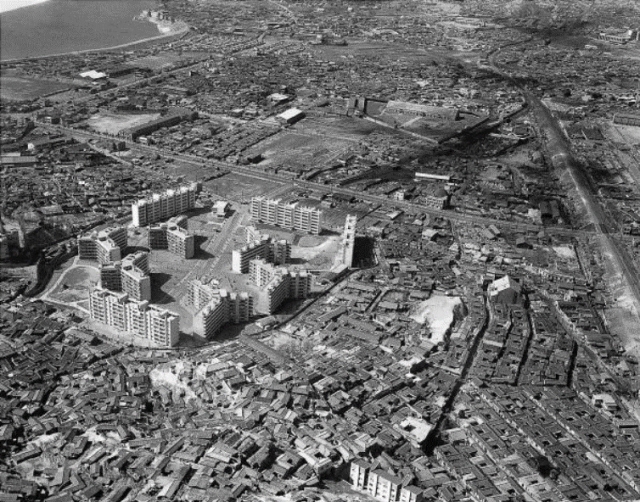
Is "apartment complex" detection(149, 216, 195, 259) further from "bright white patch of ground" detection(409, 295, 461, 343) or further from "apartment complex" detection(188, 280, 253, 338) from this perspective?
"bright white patch of ground" detection(409, 295, 461, 343)

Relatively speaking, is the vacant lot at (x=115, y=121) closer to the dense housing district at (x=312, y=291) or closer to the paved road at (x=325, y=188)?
the dense housing district at (x=312, y=291)

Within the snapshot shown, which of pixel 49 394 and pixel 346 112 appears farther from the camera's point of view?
pixel 346 112

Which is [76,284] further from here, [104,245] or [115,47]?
[115,47]

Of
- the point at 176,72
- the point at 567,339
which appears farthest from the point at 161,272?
the point at 176,72

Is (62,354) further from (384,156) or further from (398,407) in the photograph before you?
(384,156)

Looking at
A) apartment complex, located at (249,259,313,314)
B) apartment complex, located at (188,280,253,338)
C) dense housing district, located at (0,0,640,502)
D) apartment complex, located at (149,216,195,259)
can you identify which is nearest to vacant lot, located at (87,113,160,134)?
dense housing district, located at (0,0,640,502)
